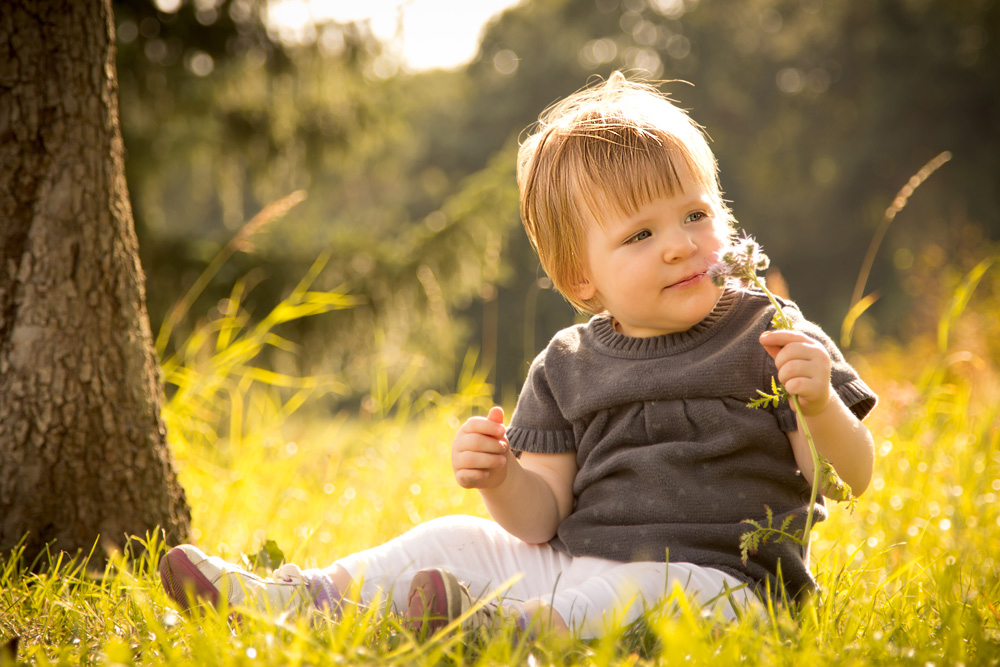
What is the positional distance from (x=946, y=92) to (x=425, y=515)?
1791 centimetres

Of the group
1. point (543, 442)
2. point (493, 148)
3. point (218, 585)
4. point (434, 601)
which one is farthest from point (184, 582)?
point (493, 148)

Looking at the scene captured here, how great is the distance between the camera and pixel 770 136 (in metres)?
19.1

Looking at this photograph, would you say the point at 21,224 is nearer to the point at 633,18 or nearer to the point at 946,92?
the point at 946,92

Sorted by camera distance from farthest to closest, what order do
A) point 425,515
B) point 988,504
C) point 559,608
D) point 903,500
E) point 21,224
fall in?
1. point 425,515
2. point 903,500
3. point 988,504
4. point 21,224
5. point 559,608


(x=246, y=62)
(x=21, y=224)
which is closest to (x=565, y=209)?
(x=21, y=224)

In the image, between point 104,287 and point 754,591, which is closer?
point 754,591

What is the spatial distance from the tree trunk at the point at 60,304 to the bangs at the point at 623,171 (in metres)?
1.07

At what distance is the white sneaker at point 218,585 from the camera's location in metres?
1.24

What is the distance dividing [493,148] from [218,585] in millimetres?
A: 20827

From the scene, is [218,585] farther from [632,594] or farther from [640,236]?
[640,236]

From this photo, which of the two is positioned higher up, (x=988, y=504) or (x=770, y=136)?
(x=770, y=136)

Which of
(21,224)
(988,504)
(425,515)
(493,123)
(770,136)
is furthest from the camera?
(493,123)

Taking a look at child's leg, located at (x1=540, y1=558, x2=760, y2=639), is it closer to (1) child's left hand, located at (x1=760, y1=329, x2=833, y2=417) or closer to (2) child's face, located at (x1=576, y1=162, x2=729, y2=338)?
(1) child's left hand, located at (x1=760, y1=329, x2=833, y2=417)

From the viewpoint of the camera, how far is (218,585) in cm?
125
